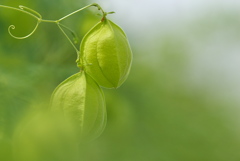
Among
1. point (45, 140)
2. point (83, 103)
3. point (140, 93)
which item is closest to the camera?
point (45, 140)

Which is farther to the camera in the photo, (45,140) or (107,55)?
(107,55)

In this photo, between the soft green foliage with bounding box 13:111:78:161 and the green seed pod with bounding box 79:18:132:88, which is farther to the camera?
the green seed pod with bounding box 79:18:132:88

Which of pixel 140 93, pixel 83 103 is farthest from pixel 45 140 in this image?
pixel 140 93

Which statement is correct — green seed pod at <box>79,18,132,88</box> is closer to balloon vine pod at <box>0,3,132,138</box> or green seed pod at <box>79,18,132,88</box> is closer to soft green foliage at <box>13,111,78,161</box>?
balloon vine pod at <box>0,3,132,138</box>

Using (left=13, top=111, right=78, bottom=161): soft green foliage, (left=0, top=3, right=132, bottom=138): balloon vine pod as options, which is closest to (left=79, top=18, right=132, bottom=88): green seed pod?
(left=0, top=3, right=132, bottom=138): balloon vine pod

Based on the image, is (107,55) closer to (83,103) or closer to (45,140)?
(83,103)

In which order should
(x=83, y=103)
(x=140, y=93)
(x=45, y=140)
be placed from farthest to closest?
(x=140, y=93) → (x=83, y=103) → (x=45, y=140)

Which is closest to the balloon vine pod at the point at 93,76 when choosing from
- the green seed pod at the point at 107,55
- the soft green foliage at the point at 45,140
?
the green seed pod at the point at 107,55
